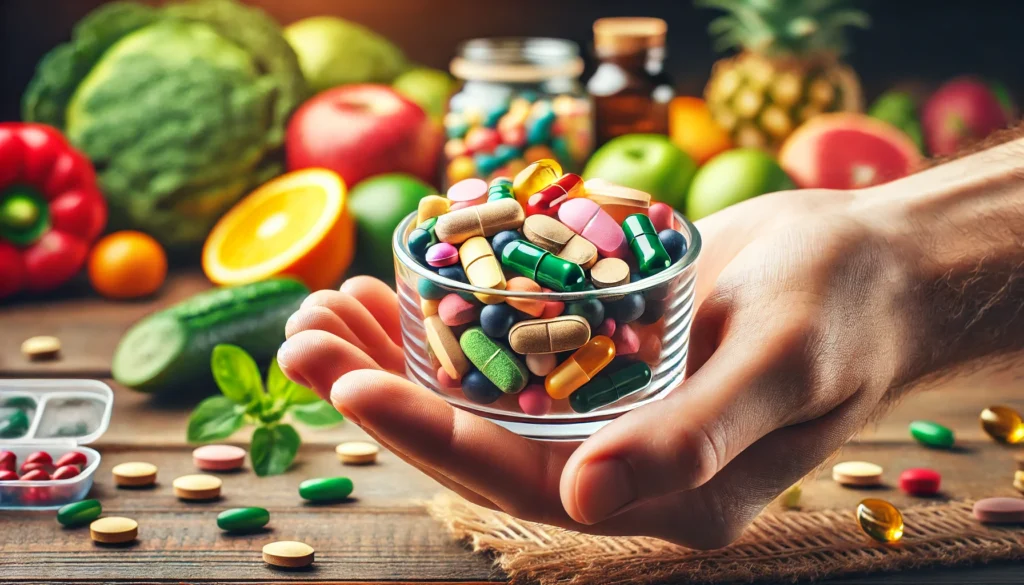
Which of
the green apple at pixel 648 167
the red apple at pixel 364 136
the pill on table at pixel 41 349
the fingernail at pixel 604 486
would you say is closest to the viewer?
the fingernail at pixel 604 486

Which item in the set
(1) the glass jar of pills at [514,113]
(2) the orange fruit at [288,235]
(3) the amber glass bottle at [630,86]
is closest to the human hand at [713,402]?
(2) the orange fruit at [288,235]

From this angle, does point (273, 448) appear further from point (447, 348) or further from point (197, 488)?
point (447, 348)

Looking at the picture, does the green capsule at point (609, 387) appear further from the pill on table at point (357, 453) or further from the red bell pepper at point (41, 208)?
the red bell pepper at point (41, 208)

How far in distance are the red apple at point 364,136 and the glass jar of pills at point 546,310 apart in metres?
0.84

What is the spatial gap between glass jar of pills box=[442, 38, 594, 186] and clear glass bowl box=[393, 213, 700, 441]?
30.2 inches

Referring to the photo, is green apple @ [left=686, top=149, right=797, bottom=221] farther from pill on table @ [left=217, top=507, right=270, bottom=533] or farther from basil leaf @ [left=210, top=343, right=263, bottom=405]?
pill on table @ [left=217, top=507, right=270, bottom=533]

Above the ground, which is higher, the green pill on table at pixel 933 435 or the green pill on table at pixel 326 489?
the green pill on table at pixel 326 489

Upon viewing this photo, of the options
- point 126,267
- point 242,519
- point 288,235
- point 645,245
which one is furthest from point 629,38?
point 242,519

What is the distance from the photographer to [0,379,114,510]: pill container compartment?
100cm

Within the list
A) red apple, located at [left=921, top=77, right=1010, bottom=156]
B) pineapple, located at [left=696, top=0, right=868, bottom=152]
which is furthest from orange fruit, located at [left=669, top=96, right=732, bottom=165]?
red apple, located at [left=921, top=77, right=1010, bottom=156]

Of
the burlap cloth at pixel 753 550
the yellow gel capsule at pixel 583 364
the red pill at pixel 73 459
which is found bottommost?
the burlap cloth at pixel 753 550

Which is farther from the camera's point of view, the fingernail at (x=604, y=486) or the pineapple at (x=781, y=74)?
the pineapple at (x=781, y=74)

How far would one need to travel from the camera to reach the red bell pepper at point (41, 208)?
1.58 m

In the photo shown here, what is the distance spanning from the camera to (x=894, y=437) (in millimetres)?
1170
